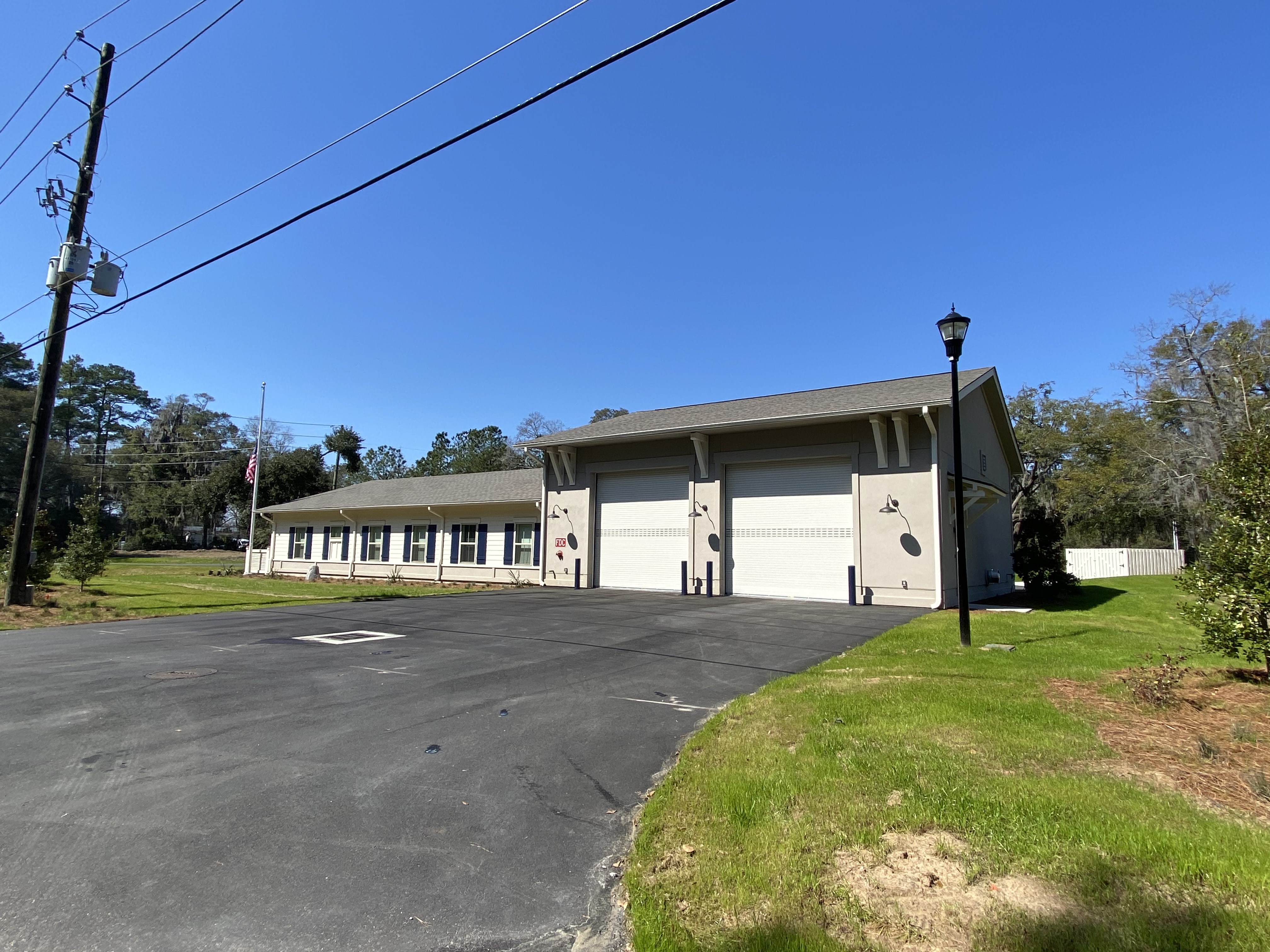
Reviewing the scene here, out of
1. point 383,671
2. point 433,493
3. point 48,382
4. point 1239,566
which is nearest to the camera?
point 1239,566

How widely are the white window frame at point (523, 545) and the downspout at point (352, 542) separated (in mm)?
10263

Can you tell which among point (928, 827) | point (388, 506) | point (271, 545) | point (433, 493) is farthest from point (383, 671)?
point (271, 545)

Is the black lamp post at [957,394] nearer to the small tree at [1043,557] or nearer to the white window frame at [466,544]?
the small tree at [1043,557]

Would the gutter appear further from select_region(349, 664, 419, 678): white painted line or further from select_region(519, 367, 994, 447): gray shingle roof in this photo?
select_region(349, 664, 419, 678): white painted line

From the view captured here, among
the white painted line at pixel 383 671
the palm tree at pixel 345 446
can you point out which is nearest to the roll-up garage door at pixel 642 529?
the white painted line at pixel 383 671

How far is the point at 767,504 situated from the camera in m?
19.7

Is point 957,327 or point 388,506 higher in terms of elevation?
point 957,327

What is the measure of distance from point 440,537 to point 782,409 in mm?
16860

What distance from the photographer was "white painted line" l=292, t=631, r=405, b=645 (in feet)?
36.0

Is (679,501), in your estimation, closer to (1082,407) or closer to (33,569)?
(33,569)

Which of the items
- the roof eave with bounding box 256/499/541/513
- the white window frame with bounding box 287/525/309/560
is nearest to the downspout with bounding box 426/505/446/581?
the roof eave with bounding box 256/499/541/513

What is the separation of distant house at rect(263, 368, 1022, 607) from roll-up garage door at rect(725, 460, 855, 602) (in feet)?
0.14

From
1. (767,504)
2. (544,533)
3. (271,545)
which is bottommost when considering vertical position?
(271,545)

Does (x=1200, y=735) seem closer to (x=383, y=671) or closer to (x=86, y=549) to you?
(x=383, y=671)
